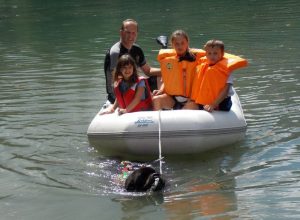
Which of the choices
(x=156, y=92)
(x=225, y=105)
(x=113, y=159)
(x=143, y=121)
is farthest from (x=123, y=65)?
(x=225, y=105)

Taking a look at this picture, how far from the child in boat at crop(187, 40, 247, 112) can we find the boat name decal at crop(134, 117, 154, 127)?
61 cm

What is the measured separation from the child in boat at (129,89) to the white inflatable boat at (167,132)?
0.79 ft

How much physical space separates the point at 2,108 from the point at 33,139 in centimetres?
167

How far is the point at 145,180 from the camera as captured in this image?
4.92 meters

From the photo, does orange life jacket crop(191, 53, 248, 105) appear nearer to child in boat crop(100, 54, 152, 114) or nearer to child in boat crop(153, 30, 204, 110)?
child in boat crop(153, 30, 204, 110)

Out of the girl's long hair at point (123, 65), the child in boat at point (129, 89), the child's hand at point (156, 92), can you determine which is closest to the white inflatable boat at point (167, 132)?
the child in boat at point (129, 89)

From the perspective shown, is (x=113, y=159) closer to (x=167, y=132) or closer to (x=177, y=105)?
(x=167, y=132)

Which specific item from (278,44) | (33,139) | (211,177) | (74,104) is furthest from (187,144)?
(278,44)

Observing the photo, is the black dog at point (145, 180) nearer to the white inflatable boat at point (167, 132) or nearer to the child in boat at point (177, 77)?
the white inflatable boat at point (167, 132)

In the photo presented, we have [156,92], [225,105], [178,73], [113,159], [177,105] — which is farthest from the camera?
[156,92]

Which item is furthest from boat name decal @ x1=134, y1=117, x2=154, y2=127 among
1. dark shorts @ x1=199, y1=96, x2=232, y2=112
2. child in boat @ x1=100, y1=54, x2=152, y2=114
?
dark shorts @ x1=199, y1=96, x2=232, y2=112

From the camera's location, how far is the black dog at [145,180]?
4.88m

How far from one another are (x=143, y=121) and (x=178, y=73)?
2.85ft

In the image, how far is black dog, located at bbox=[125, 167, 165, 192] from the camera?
4.88 meters
